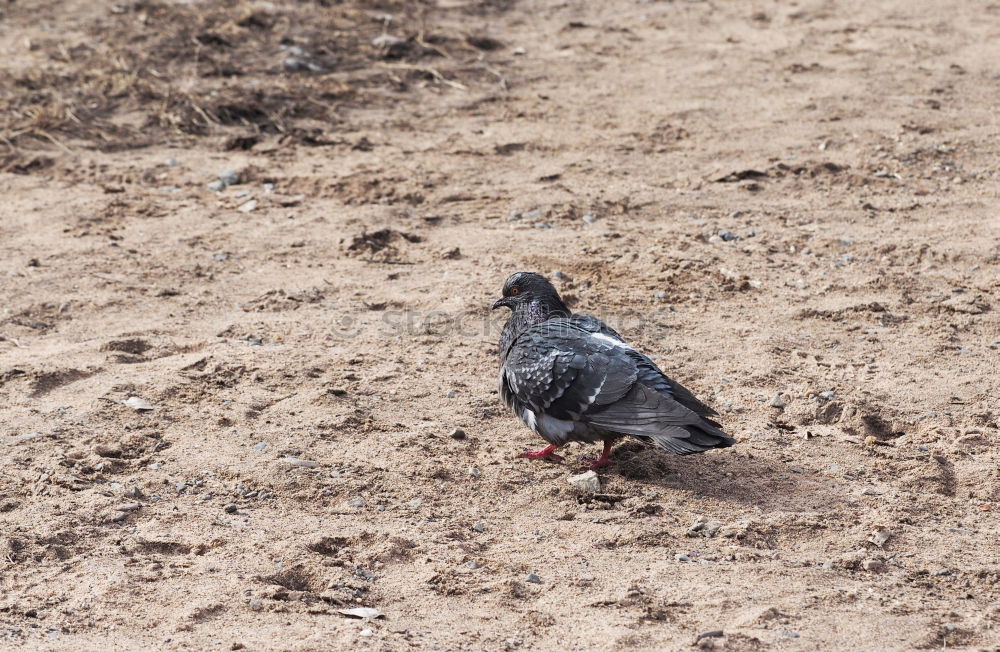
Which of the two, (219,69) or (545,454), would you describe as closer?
(545,454)

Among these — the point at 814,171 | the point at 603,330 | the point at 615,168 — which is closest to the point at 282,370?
the point at 603,330

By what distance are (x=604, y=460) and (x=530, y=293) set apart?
907 millimetres

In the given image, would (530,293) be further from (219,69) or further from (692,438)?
(219,69)

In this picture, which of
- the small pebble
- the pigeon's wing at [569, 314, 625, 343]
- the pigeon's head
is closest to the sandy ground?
the small pebble

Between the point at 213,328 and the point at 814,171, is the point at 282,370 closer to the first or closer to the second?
the point at 213,328

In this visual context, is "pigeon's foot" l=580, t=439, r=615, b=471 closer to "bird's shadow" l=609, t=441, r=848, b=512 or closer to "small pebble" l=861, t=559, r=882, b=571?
"bird's shadow" l=609, t=441, r=848, b=512

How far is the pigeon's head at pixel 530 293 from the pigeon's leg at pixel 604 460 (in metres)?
0.75

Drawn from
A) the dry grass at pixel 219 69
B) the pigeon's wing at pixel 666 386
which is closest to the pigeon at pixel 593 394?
the pigeon's wing at pixel 666 386

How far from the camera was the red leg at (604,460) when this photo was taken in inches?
178

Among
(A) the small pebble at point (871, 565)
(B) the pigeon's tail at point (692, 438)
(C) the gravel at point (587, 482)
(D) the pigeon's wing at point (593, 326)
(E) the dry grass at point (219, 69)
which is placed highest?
(E) the dry grass at point (219, 69)

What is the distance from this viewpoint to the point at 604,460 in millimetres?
4543

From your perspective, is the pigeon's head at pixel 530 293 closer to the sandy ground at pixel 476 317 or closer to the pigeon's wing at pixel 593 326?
the pigeon's wing at pixel 593 326

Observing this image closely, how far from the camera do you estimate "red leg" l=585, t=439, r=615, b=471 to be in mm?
4516

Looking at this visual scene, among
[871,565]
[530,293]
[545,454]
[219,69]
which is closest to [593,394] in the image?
[545,454]
